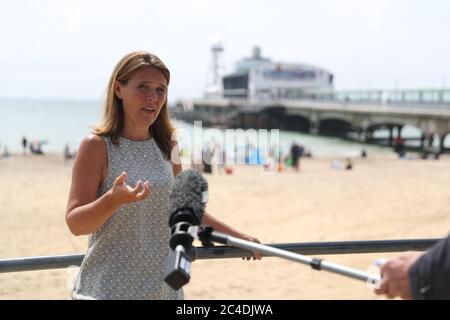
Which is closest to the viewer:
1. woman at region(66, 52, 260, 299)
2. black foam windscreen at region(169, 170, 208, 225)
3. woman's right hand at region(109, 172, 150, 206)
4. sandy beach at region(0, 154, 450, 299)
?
black foam windscreen at region(169, 170, 208, 225)

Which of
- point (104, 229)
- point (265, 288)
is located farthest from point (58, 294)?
point (104, 229)

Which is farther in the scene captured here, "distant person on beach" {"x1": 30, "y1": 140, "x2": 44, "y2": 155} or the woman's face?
"distant person on beach" {"x1": 30, "y1": 140, "x2": 44, "y2": 155}

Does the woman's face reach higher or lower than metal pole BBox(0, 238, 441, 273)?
higher

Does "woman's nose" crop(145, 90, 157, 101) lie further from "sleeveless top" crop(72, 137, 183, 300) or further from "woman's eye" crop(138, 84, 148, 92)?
"sleeveless top" crop(72, 137, 183, 300)

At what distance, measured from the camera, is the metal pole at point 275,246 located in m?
2.42

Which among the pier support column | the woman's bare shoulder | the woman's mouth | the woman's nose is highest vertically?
the woman's nose

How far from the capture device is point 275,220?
1551cm

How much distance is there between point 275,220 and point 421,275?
14.2 m

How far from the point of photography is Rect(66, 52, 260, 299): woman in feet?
7.13

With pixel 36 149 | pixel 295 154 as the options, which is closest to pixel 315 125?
pixel 36 149

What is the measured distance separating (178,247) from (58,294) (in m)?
7.43

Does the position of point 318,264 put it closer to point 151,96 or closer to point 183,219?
point 183,219

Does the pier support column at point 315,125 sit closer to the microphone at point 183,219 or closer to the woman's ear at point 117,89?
the woman's ear at point 117,89

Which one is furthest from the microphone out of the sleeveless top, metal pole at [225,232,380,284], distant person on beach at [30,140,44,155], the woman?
distant person on beach at [30,140,44,155]
